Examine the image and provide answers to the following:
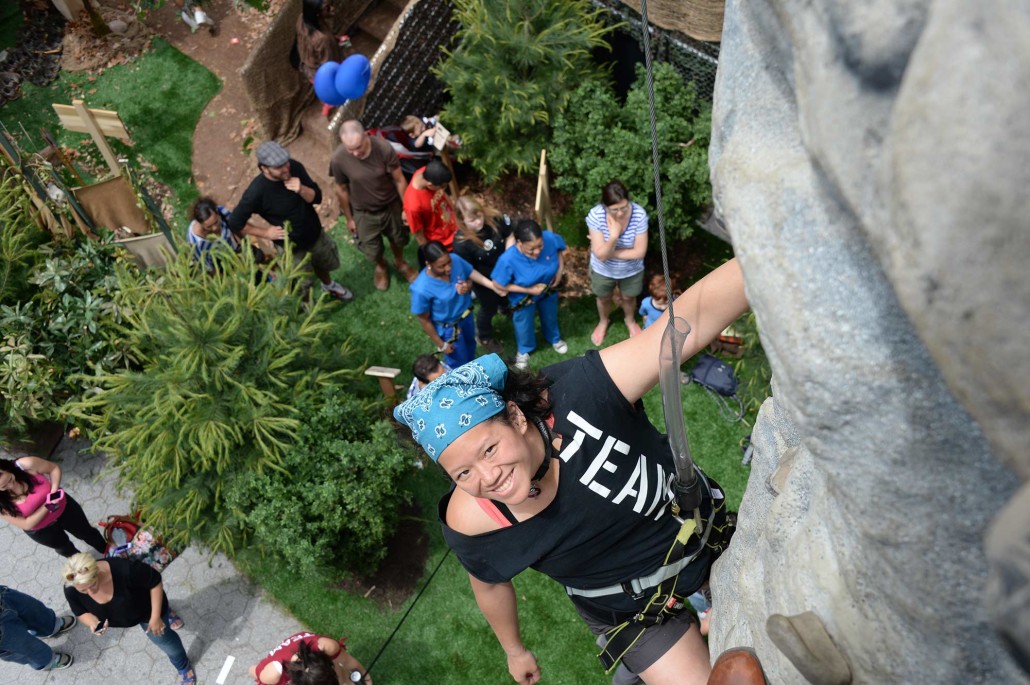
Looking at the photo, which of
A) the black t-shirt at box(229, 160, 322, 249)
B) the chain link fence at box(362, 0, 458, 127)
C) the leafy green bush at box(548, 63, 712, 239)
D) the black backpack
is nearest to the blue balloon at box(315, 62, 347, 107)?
the chain link fence at box(362, 0, 458, 127)

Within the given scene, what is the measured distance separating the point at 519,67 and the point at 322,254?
7.18 ft

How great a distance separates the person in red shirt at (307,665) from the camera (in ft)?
14.2

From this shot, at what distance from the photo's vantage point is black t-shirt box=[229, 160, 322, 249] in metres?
6.36

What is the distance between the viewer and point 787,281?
1403 millimetres

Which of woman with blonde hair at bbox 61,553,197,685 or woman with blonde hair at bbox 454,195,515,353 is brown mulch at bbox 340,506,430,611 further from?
woman with blonde hair at bbox 454,195,515,353

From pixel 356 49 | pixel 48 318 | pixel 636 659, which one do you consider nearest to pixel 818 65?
pixel 636 659

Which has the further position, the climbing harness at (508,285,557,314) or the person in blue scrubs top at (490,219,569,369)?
the climbing harness at (508,285,557,314)

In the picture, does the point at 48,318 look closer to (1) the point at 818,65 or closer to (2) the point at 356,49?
(2) the point at 356,49

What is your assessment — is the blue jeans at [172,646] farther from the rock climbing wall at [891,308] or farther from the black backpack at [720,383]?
the rock climbing wall at [891,308]

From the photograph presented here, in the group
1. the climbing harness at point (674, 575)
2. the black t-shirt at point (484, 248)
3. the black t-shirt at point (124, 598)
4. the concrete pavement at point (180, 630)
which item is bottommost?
the concrete pavement at point (180, 630)

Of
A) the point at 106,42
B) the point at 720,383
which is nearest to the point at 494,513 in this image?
the point at 720,383

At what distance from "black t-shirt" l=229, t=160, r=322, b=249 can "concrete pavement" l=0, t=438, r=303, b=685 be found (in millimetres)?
2160

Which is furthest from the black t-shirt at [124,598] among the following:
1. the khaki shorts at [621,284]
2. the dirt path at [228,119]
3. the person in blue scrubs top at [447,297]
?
the dirt path at [228,119]

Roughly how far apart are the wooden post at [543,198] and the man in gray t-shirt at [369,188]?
112 cm
